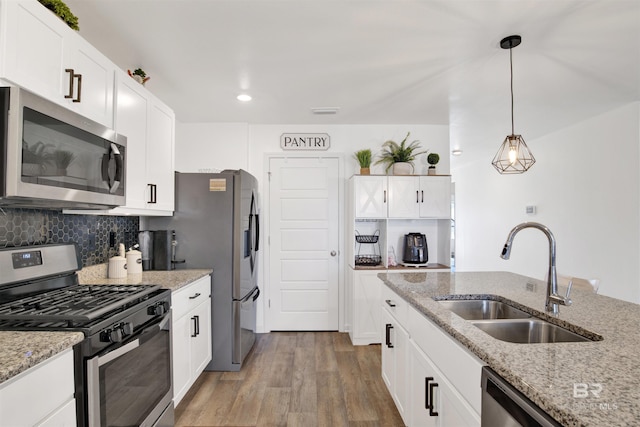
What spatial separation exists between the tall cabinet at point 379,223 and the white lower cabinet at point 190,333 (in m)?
1.56

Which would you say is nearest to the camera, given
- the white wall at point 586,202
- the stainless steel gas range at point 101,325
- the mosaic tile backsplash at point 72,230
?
the stainless steel gas range at point 101,325

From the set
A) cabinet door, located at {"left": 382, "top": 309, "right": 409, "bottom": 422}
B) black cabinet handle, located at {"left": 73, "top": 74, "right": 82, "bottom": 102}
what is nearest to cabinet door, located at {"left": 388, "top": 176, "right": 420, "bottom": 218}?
cabinet door, located at {"left": 382, "top": 309, "right": 409, "bottom": 422}

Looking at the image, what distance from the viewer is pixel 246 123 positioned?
3850 millimetres

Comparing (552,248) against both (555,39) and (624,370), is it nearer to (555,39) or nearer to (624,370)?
(624,370)

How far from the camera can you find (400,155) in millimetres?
3738

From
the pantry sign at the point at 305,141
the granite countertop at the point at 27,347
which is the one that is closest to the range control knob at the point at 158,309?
the granite countertop at the point at 27,347

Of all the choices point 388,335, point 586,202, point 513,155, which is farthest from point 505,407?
point 586,202

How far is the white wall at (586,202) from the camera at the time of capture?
3287mm

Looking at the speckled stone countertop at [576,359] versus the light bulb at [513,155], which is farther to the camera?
the light bulb at [513,155]

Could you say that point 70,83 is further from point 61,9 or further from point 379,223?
point 379,223

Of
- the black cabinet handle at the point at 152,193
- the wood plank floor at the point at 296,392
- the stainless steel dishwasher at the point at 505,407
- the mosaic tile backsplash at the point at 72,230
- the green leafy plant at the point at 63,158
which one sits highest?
the green leafy plant at the point at 63,158

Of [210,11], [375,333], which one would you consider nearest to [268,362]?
[375,333]

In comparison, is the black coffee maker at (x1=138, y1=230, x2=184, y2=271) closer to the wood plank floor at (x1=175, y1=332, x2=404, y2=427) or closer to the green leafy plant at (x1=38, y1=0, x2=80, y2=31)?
the wood plank floor at (x1=175, y1=332, x2=404, y2=427)

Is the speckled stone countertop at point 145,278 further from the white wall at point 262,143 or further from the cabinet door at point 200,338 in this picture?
the white wall at point 262,143
